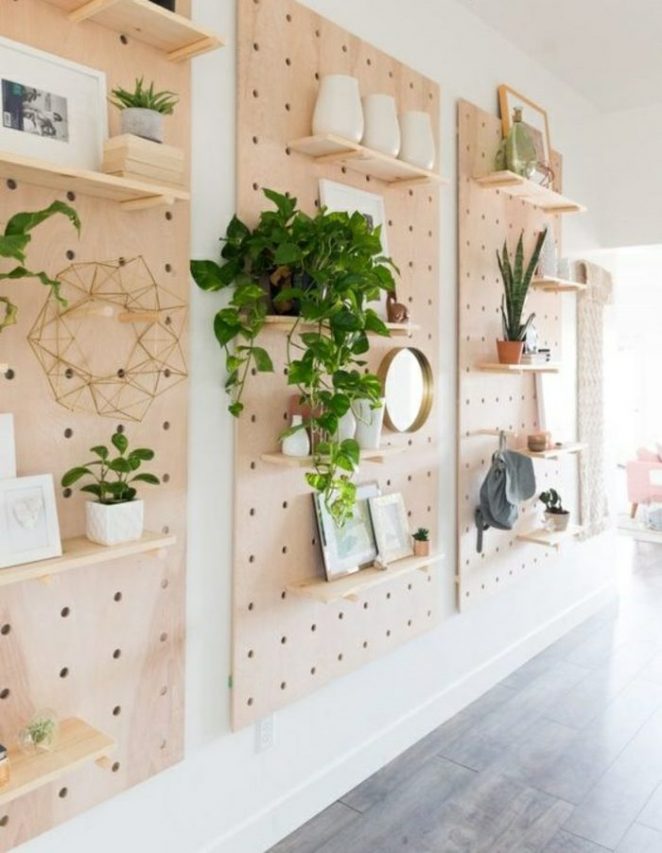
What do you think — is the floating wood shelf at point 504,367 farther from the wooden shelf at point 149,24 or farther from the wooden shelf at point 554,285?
the wooden shelf at point 149,24

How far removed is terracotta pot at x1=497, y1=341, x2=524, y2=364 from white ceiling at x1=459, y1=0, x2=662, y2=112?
1291mm

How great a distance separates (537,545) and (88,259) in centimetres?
260

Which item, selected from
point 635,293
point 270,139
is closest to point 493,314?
point 270,139

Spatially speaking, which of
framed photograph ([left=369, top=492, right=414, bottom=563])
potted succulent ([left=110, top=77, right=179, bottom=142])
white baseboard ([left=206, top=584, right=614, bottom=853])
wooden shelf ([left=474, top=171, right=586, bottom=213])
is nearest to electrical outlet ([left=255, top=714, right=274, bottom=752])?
white baseboard ([left=206, top=584, right=614, bottom=853])

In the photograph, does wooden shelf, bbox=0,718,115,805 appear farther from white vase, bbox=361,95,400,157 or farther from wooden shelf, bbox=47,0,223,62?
white vase, bbox=361,95,400,157

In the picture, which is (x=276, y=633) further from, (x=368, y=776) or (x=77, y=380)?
(x=77, y=380)

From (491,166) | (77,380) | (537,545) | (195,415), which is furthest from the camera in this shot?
(537,545)

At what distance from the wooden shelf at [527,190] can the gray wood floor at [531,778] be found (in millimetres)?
2113

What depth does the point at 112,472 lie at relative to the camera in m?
1.65

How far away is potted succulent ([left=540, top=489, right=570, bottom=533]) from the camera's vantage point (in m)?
3.43

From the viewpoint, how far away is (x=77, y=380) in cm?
159

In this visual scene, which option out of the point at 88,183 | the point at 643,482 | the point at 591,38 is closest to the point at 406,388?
the point at 88,183

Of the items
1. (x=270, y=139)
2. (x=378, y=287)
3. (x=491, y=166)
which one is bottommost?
(x=378, y=287)

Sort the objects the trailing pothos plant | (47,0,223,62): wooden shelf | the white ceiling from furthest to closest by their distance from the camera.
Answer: the white ceiling → the trailing pothos plant → (47,0,223,62): wooden shelf
